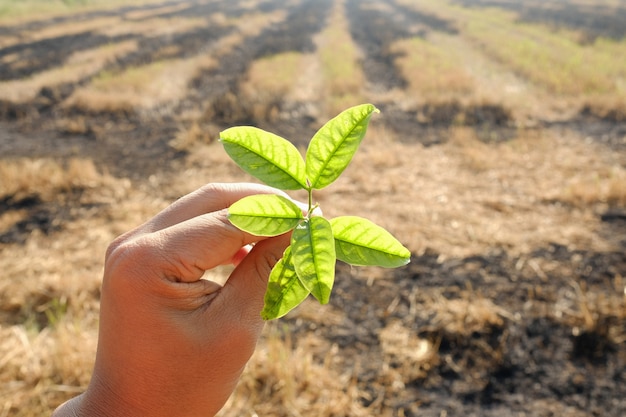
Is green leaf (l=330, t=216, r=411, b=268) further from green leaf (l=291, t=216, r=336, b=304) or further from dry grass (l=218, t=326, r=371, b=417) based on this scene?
dry grass (l=218, t=326, r=371, b=417)

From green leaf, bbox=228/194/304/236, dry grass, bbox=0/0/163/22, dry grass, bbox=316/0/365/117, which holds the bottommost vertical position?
dry grass, bbox=316/0/365/117

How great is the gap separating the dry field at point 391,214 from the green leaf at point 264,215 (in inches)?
83.6

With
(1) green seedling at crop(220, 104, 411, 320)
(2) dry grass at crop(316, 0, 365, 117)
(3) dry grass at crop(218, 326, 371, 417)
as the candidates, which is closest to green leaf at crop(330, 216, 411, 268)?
(1) green seedling at crop(220, 104, 411, 320)

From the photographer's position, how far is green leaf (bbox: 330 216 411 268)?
0.69 m

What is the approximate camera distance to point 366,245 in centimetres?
71

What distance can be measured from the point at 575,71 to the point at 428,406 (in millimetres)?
9863

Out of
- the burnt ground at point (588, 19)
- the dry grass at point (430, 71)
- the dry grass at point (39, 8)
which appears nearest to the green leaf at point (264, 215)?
Result: the dry grass at point (430, 71)

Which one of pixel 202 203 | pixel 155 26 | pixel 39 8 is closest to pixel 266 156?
pixel 202 203

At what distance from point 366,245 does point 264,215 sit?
0.52 feet

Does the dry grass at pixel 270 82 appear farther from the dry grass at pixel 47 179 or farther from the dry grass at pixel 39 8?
the dry grass at pixel 39 8

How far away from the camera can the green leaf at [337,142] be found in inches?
27.2

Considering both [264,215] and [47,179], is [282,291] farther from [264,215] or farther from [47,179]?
[47,179]

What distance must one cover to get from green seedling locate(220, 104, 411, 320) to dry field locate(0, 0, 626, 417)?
2.07 meters

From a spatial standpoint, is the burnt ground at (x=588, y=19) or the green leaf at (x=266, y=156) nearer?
the green leaf at (x=266, y=156)
